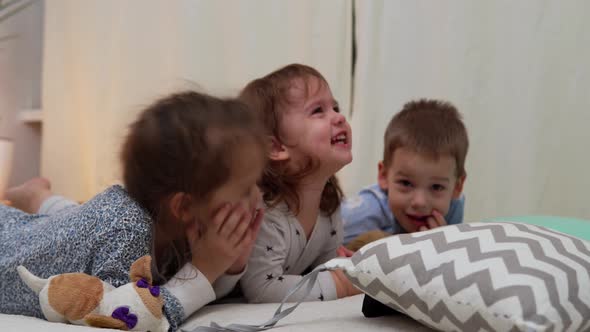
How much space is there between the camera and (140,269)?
90cm

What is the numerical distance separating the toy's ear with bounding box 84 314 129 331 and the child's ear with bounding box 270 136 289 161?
0.52m

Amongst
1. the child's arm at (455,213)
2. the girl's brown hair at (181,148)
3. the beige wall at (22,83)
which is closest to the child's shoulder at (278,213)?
the girl's brown hair at (181,148)

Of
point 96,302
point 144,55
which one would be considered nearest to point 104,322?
point 96,302

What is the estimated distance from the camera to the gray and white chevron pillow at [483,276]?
0.69m

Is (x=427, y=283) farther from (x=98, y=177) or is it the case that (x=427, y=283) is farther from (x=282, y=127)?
(x=98, y=177)

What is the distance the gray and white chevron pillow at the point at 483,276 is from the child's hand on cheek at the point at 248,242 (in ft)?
0.73

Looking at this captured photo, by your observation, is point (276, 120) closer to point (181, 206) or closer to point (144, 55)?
point (181, 206)

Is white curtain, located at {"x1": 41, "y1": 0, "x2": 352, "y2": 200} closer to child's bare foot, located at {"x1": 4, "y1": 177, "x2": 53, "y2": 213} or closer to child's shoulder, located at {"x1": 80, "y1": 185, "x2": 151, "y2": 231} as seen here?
child's bare foot, located at {"x1": 4, "y1": 177, "x2": 53, "y2": 213}

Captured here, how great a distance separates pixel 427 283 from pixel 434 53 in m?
1.45

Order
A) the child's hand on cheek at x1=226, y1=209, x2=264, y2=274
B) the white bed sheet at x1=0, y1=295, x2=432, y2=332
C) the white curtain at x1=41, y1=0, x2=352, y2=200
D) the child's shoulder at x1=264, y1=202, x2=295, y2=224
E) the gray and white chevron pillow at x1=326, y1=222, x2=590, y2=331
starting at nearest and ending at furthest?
the gray and white chevron pillow at x1=326, y1=222, x2=590, y2=331
the white bed sheet at x1=0, y1=295, x2=432, y2=332
the child's hand on cheek at x1=226, y1=209, x2=264, y2=274
the child's shoulder at x1=264, y1=202, x2=295, y2=224
the white curtain at x1=41, y1=0, x2=352, y2=200

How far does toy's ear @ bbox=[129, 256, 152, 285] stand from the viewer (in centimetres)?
90

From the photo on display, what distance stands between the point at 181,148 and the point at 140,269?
0.62 feet

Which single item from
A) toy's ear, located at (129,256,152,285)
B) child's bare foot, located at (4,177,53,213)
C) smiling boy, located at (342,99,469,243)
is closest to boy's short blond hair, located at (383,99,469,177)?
smiling boy, located at (342,99,469,243)

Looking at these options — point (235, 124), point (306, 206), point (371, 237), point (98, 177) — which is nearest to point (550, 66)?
point (371, 237)
